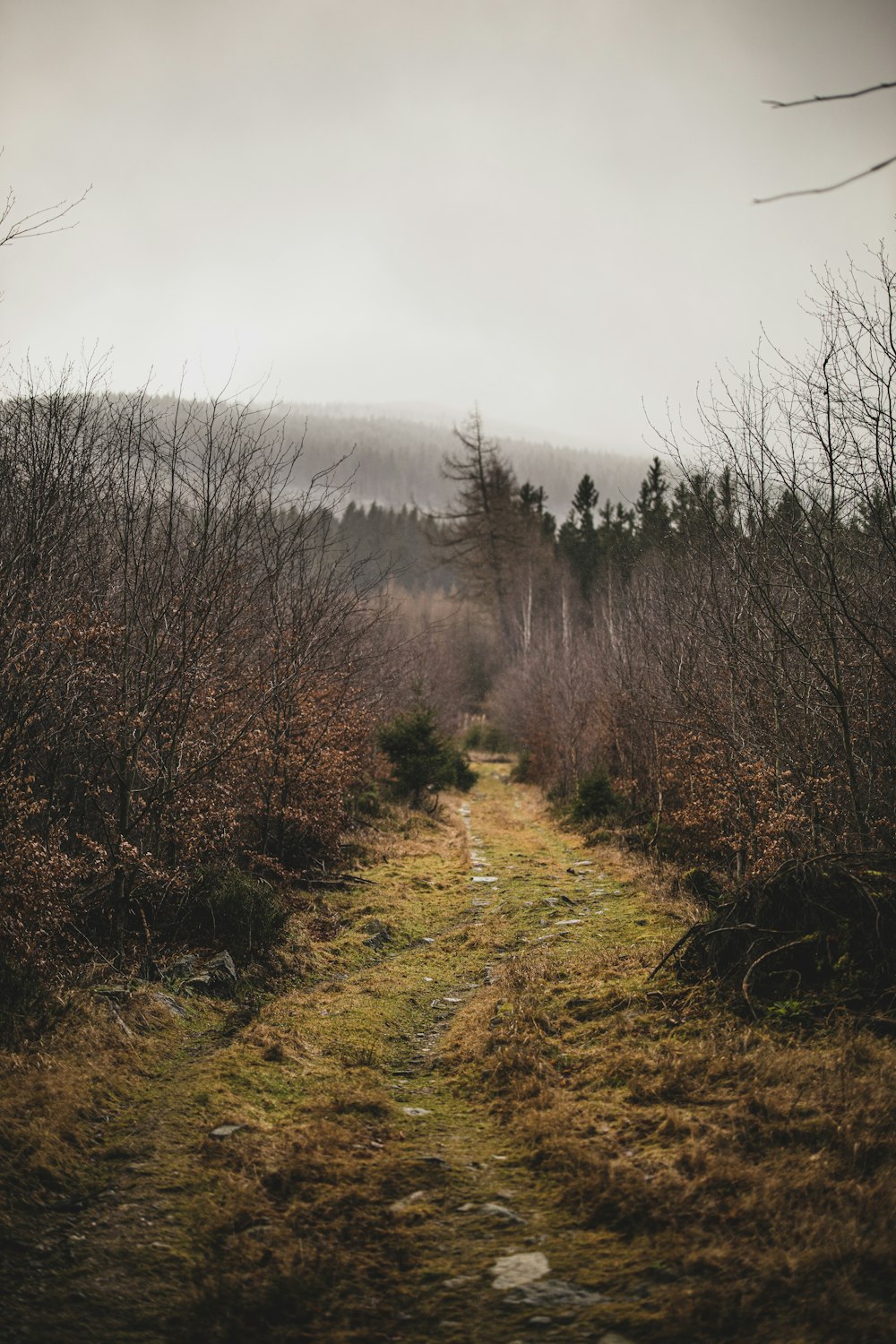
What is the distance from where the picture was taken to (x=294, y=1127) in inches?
150

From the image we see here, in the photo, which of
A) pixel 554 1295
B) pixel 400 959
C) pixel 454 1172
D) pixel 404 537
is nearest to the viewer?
pixel 554 1295

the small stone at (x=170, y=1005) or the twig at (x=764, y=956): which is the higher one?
the twig at (x=764, y=956)

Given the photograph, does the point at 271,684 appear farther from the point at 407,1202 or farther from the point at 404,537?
the point at 404,537

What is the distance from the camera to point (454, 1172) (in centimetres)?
344

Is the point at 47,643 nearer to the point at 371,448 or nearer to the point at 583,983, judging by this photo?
the point at 583,983

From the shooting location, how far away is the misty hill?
107625 mm

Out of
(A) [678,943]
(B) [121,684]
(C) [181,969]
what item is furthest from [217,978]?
(A) [678,943]

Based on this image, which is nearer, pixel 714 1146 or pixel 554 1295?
pixel 554 1295

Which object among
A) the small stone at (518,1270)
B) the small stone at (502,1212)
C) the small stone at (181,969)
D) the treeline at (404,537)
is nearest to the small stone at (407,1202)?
the small stone at (502,1212)

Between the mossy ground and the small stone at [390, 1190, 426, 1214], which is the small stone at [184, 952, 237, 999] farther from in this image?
the small stone at [390, 1190, 426, 1214]

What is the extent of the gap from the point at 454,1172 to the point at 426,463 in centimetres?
11907

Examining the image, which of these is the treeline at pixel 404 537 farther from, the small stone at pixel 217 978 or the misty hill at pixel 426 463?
the small stone at pixel 217 978

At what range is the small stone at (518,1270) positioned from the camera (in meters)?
2.63

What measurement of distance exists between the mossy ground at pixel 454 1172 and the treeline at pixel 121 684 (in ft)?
4.26
